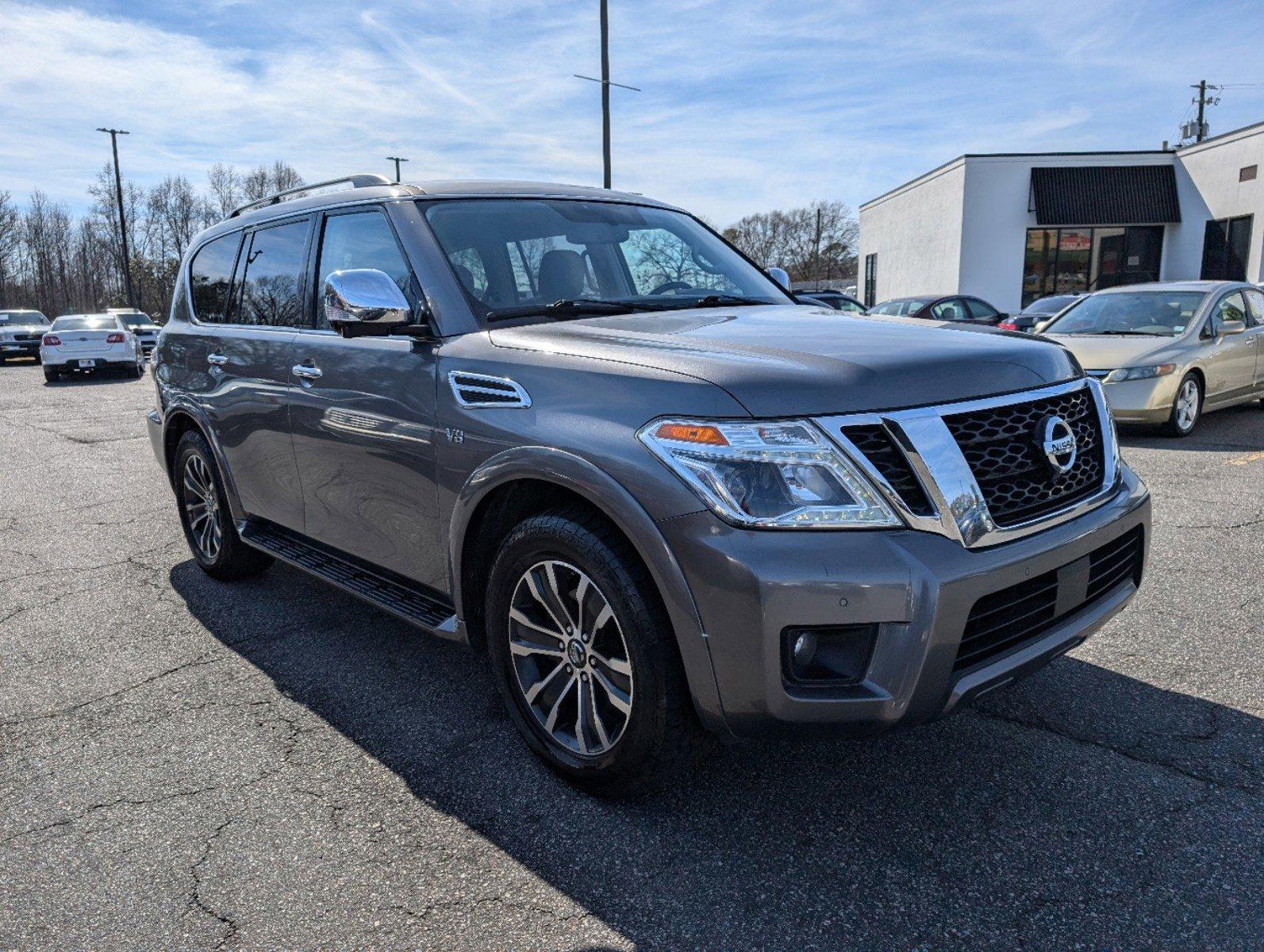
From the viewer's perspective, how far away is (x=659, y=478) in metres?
2.31

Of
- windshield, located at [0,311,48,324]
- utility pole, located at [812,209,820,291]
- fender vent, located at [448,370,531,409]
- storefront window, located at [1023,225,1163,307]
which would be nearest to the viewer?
fender vent, located at [448,370,531,409]

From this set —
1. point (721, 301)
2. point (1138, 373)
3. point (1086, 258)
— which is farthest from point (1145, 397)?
point (1086, 258)

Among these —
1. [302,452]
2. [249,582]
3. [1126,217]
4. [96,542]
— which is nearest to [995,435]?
[302,452]

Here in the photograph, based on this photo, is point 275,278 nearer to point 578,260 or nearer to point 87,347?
point 578,260

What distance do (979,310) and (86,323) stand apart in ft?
65.2

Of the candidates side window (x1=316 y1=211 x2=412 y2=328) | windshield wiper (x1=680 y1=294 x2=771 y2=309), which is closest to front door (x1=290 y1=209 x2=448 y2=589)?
side window (x1=316 y1=211 x2=412 y2=328)

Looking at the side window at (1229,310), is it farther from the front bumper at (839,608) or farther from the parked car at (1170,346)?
the front bumper at (839,608)

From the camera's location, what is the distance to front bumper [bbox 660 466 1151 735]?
2166mm

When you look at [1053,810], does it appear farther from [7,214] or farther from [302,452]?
[7,214]

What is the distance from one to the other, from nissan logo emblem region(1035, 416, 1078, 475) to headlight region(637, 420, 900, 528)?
2.12 feet

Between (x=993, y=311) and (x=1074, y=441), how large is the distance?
56.7ft

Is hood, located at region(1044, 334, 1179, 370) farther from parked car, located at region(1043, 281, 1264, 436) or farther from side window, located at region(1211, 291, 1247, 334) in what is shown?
side window, located at region(1211, 291, 1247, 334)

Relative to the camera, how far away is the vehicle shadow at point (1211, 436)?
877 cm

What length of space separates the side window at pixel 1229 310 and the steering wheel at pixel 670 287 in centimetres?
826
